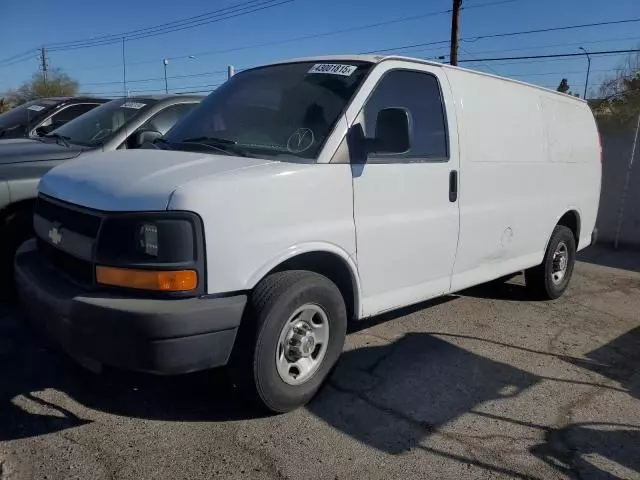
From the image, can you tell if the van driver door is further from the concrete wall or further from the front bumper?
the concrete wall

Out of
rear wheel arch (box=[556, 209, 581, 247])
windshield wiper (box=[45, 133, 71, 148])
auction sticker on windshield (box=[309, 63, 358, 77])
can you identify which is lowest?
rear wheel arch (box=[556, 209, 581, 247])

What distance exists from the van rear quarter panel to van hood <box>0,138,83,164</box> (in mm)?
3318

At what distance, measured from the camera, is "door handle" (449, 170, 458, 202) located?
13.8 ft

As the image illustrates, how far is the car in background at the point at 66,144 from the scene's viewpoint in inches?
178

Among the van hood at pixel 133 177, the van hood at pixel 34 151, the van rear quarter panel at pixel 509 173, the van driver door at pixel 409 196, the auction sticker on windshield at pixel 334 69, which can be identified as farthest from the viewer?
the van hood at pixel 34 151

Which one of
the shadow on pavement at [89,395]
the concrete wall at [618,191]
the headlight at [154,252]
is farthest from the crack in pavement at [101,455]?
the concrete wall at [618,191]

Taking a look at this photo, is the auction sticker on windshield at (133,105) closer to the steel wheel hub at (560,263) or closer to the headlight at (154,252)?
the headlight at (154,252)

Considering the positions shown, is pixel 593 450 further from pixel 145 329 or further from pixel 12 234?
pixel 12 234

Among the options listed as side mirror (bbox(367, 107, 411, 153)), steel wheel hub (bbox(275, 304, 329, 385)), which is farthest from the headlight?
side mirror (bbox(367, 107, 411, 153))

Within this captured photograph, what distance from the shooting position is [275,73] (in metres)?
4.14

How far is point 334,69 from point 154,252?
183cm

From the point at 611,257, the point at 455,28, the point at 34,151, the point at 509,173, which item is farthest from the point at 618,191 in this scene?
the point at 455,28

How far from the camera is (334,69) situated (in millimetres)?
3846

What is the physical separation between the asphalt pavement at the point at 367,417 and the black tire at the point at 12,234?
1.40 ft
